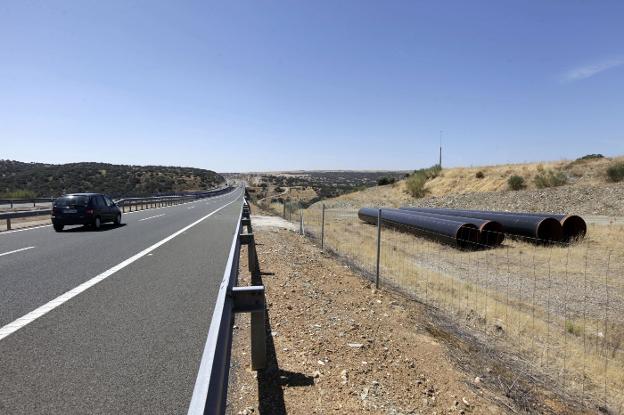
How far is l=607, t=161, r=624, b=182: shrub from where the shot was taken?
3470 cm

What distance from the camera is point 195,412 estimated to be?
2158 mm

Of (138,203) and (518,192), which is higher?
(518,192)

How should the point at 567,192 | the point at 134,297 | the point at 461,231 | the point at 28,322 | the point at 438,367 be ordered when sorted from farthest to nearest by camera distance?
the point at 567,192 < the point at 461,231 < the point at 134,297 < the point at 28,322 < the point at 438,367

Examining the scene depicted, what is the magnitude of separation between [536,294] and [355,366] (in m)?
7.71

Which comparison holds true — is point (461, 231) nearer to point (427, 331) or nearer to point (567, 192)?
point (427, 331)

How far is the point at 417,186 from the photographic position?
2140 inches

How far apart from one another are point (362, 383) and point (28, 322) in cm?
450

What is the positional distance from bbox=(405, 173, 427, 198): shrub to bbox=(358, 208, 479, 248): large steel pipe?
93.1 feet

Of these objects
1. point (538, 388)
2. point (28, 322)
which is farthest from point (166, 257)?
point (538, 388)

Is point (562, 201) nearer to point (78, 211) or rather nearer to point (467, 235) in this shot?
point (467, 235)

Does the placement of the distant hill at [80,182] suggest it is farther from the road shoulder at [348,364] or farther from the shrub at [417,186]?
the road shoulder at [348,364]

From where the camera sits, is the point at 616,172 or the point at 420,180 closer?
the point at 616,172

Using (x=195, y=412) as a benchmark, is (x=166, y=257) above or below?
below

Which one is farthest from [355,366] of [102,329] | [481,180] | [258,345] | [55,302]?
[481,180]
